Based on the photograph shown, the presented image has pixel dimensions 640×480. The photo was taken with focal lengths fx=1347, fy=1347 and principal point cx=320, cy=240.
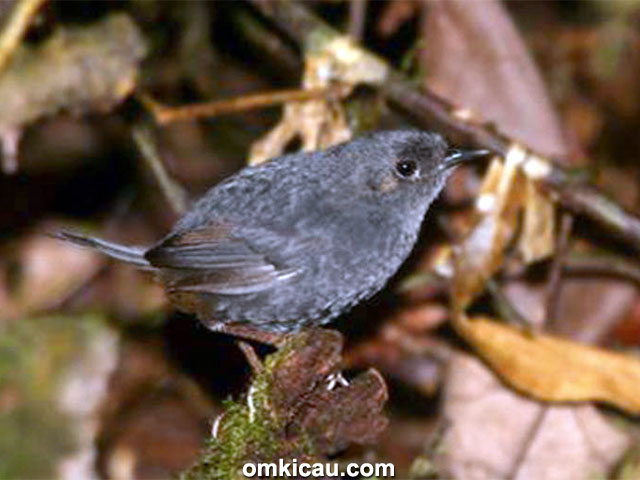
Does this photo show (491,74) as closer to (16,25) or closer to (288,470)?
(16,25)

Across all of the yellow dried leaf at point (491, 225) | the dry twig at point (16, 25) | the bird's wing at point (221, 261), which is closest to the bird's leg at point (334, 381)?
the bird's wing at point (221, 261)

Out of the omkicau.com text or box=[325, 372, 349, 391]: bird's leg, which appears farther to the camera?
box=[325, 372, 349, 391]: bird's leg

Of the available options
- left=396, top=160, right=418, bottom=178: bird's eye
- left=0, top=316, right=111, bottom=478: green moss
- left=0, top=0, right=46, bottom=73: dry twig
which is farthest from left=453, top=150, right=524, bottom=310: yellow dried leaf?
left=0, top=316, right=111, bottom=478: green moss

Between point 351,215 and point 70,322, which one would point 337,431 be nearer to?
point 351,215

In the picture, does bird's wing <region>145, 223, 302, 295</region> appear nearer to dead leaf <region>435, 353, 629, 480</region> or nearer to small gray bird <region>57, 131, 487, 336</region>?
small gray bird <region>57, 131, 487, 336</region>

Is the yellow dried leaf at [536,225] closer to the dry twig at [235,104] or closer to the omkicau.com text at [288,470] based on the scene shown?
the dry twig at [235,104]
